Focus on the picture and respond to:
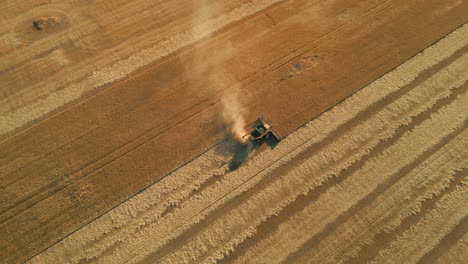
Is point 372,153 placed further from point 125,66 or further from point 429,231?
point 125,66

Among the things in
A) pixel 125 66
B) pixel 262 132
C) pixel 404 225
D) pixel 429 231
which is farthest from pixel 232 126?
pixel 429 231

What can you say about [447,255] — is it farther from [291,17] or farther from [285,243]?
[291,17]

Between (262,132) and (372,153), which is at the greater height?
(262,132)

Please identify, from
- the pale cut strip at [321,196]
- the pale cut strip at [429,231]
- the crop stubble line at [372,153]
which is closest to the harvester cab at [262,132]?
the pale cut strip at [321,196]

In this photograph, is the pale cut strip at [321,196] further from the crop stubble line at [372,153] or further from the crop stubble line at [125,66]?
the crop stubble line at [125,66]

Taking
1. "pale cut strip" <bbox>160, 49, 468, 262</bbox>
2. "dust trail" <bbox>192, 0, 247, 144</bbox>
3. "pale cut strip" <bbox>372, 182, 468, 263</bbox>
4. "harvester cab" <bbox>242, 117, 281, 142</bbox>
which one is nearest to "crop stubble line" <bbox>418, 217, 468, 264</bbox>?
"pale cut strip" <bbox>372, 182, 468, 263</bbox>

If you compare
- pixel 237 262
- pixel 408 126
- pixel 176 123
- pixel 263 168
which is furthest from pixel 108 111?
pixel 408 126
